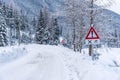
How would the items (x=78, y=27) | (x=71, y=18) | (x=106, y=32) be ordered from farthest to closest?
(x=71, y=18)
(x=78, y=27)
(x=106, y=32)

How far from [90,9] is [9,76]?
16.5 meters

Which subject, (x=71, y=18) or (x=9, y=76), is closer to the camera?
(x=9, y=76)

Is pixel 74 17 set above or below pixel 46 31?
above

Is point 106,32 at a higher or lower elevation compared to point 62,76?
higher

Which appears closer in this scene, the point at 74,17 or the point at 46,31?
the point at 74,17

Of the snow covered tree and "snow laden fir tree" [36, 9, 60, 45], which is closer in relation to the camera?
the snow covered tree

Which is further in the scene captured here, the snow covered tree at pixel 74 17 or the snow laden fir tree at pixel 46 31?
the snow laden fir tree at pixel 46 31

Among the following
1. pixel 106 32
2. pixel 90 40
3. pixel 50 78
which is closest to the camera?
pixel 50 78

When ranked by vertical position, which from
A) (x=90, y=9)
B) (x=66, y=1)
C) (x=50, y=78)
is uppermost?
(x=66, y=1)

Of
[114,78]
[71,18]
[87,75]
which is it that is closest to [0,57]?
[87,75]

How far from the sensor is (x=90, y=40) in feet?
56.2

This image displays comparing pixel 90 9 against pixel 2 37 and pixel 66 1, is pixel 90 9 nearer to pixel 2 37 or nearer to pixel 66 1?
pixel 66 1

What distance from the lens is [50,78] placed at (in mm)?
15055

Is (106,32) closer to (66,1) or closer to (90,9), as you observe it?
(90,9)
